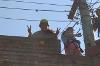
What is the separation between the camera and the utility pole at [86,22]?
969 centimetres

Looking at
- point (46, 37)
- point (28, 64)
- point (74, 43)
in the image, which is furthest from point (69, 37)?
point (28, 64)

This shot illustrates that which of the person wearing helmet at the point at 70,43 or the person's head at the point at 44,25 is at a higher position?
the person's head at the point at 44,25

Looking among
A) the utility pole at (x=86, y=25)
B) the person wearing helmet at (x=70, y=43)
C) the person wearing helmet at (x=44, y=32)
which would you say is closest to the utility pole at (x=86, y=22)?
the utility pole at (x=86, y=25)

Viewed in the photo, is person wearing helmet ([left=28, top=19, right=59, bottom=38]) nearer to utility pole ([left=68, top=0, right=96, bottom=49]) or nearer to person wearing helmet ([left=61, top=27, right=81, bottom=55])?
person wearing helmet ([left=61, top=27, right=81, bottom=55])

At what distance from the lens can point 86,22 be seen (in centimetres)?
1003

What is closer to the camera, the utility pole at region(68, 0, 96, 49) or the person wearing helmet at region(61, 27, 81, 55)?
the person wearing helmet at region(61, 27, 81, 55)

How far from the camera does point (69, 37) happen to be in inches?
366

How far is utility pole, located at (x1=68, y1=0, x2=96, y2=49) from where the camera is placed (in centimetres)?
969

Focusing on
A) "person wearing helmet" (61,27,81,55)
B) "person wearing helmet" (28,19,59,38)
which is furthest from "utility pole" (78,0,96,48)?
"person wearing helmet" (28,19,59,38)

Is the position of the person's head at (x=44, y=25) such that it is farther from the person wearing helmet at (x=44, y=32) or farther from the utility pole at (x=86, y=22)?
the utility pole at (x=86, y=22)

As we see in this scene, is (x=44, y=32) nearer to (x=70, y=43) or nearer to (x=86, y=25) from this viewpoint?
(x=70, y=43)

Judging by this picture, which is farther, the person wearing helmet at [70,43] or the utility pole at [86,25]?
the utility pole at [86,25]

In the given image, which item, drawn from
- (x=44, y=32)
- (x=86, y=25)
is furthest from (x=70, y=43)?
(x=86, y=25)

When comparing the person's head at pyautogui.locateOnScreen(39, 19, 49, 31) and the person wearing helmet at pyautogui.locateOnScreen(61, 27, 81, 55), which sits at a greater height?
the person's head at pyautogui.locateOnScreen(39, 19, 49, 31)
